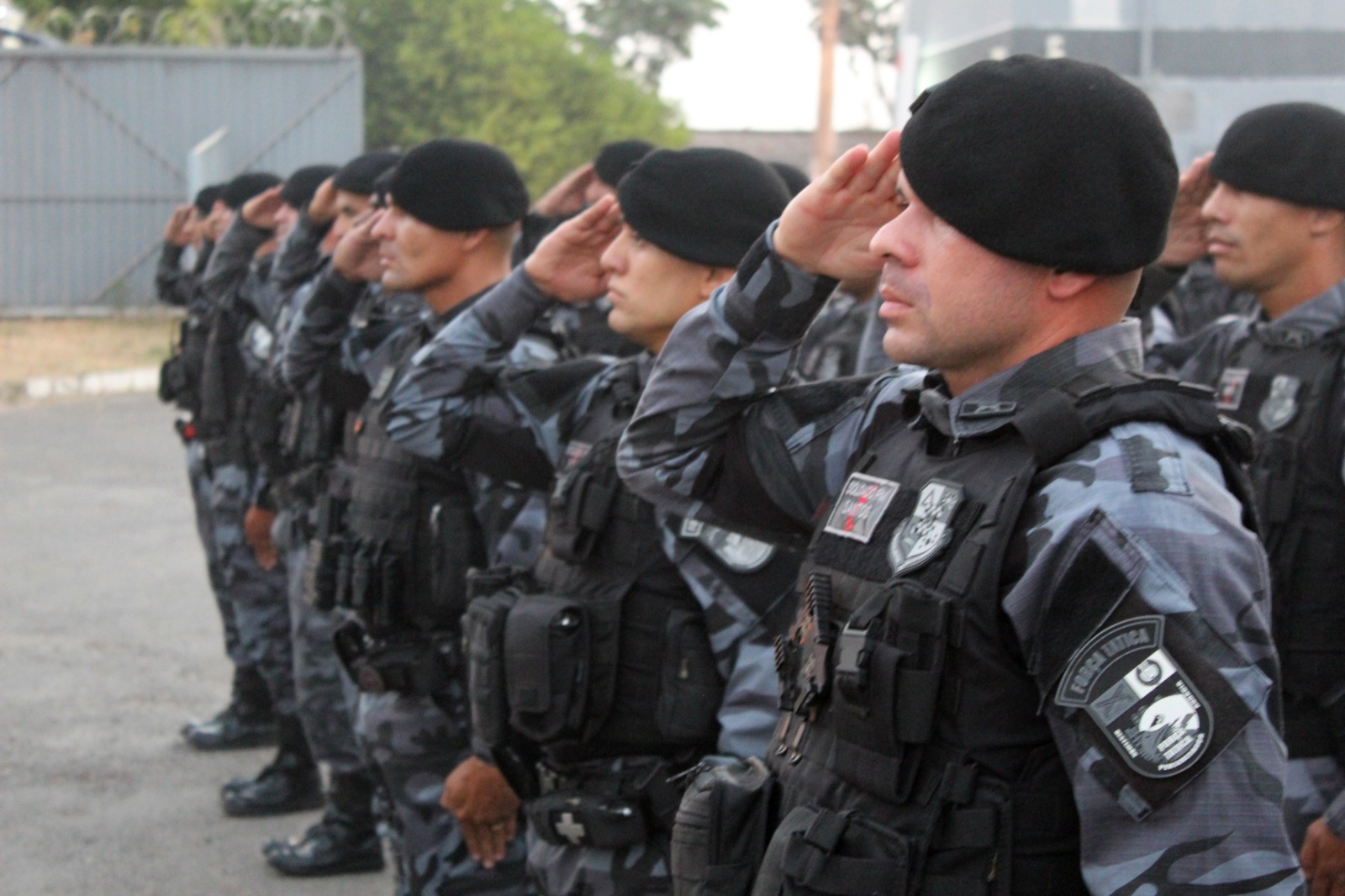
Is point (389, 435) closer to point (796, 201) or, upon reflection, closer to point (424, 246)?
Result: point (424, 246)

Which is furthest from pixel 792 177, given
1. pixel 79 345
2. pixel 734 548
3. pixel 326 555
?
pixel 79 345

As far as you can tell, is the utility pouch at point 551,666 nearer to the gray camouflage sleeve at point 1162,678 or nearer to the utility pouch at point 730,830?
the utility pouch at point 730,830

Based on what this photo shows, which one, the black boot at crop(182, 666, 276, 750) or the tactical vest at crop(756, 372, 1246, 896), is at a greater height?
the tactical vest at crop(756, 372, 1246, 896)

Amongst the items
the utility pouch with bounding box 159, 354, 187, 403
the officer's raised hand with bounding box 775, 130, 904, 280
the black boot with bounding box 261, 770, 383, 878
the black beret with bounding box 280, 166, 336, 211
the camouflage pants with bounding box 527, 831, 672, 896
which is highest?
the officer's raised hand with bounding box 775, 130, 904, 280

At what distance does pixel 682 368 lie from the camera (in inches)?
99.3

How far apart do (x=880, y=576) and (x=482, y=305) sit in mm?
2041

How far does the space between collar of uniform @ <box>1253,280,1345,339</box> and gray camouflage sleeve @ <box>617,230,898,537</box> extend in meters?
1.45

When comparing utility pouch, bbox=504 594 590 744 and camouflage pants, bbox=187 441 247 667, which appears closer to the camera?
utility pouch, bbox=504 594 590 744

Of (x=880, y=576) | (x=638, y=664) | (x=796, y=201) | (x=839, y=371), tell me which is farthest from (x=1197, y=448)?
(x=839, y=371)

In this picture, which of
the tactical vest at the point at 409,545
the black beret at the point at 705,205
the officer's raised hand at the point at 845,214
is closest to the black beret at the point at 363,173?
the tactical vest at the point at 409,545

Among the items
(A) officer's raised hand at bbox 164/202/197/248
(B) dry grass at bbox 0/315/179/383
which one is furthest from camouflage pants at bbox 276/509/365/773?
(B) dry grass at bbox 0/315/179/383

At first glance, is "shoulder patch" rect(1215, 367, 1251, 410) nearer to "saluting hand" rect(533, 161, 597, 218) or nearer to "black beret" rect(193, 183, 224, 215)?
"saluting hand" rect(533, 161, 597, 218)

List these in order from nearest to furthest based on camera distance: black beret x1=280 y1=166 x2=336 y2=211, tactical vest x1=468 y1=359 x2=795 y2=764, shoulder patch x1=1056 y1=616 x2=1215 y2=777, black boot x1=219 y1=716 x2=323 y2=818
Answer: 1. shoulder patch x1=1056 y1=616 x2=1215 y2=777
2. tactical vest x1=468 y1=359 x2=795 y2=764
3. black boot x1=219 y1=716 x2=323 y2=818
4. black beret x1=280 y1=166 x2=336 y2=211

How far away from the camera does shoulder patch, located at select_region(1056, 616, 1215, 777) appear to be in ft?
5.50
